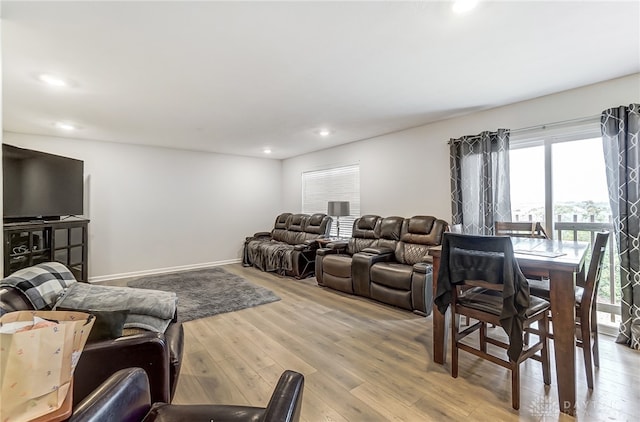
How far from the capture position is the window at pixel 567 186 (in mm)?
2883

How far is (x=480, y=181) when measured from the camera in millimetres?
3541

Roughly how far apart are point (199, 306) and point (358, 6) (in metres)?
3.49

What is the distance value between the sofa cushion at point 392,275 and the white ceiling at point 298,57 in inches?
76.5

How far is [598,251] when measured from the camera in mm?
1888

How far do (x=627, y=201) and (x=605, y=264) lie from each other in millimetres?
769

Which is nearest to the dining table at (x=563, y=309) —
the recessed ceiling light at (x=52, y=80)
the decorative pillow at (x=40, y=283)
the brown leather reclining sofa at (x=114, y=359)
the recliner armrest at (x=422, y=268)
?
the recliner armrest at (x=422, y=268)

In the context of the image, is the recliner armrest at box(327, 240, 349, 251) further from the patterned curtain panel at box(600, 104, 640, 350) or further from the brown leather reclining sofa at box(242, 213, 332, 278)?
the patterned curtain panel at box(600, 104, 640, 350)

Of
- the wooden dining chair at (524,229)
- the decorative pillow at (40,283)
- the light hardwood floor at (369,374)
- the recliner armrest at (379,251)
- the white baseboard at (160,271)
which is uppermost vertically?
the wooden dining chair at (524,229)

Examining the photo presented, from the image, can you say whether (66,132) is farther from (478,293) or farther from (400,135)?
(478,293)

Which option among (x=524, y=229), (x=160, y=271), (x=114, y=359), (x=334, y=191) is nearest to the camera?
(x=114, y=359)

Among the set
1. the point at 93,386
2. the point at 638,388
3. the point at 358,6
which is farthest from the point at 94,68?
the point at 638,388

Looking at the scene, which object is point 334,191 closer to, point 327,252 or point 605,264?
point 327,252

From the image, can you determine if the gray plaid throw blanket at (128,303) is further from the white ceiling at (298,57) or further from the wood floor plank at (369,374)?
the white ceiling at (298,57)

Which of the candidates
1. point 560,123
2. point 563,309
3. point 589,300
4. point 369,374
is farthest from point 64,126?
point 560,123
